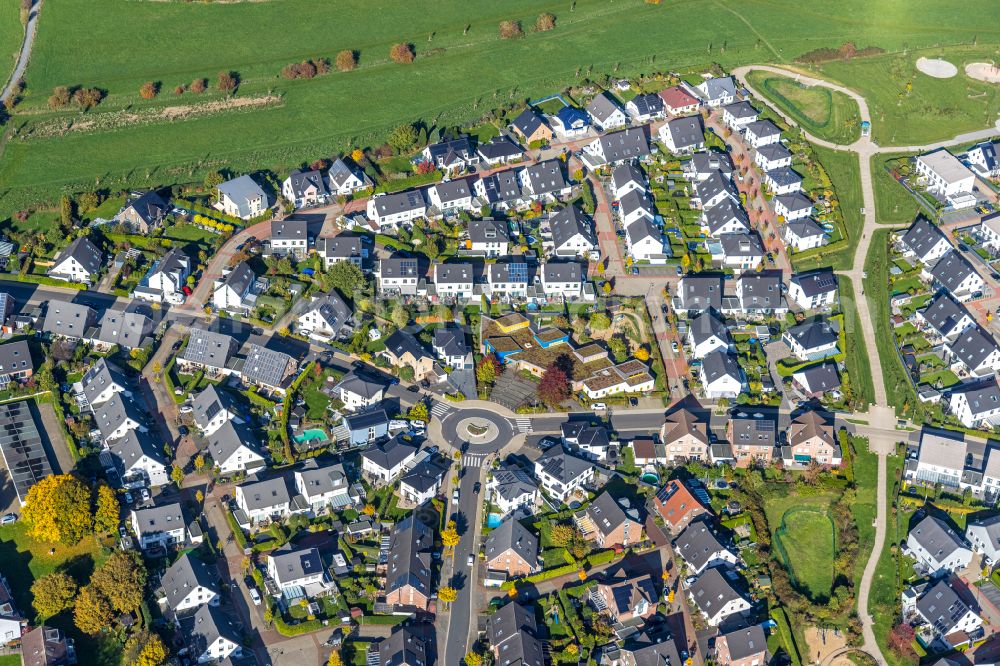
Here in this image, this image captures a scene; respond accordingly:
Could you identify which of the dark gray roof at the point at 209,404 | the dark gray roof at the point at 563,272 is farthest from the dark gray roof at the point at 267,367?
the dark gray roof at the point at 563,272

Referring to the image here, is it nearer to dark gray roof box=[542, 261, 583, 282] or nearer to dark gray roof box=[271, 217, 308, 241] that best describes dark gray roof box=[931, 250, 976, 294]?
dark gray roof box=[542, 261, 583, 282]

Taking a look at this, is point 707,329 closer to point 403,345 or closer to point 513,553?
point 403,345

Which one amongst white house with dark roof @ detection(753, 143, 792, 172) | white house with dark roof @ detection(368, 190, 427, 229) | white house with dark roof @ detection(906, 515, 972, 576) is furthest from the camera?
white house with dark roof @ detection(753, 143, 792, 172)

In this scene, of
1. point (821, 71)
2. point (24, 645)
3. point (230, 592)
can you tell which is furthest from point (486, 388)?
point (821, 71)

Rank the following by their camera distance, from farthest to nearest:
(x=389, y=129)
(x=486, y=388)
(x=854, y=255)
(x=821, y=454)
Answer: (x=389, y=129) → (x=854, y=255) → (x=486, y=388) → (x=821, y=454)

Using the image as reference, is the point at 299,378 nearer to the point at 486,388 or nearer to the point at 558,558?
the point at 486,388

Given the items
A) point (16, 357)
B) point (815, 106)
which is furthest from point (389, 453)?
point (815, 106)

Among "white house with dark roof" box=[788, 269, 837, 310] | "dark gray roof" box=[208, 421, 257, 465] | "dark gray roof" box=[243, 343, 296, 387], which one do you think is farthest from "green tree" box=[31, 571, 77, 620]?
"white house with dark roof" box=[788, 269, 837, 310]
